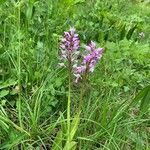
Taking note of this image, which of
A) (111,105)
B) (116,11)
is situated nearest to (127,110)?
(111,105)

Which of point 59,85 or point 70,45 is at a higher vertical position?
point 70,45

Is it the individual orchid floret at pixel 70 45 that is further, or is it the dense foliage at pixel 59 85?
the dense foliage at pixel 59 85

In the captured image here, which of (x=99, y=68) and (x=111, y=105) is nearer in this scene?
(x=111, y=105)

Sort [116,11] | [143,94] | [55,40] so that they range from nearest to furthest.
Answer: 1. [143,94]
2. [55,40]
3. [116,11]

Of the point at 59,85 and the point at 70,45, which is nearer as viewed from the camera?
the point at 70,45

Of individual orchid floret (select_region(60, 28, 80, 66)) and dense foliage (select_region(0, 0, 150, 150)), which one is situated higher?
individual orchid floret (select_region(60, 28, 80, 66))

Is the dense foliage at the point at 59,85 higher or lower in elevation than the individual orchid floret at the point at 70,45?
lower

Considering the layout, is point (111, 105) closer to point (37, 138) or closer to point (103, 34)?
point (37, 138)

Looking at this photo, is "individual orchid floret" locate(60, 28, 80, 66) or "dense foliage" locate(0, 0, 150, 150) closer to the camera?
"individual orchid floret" locate(60, 28, 80, 66)
